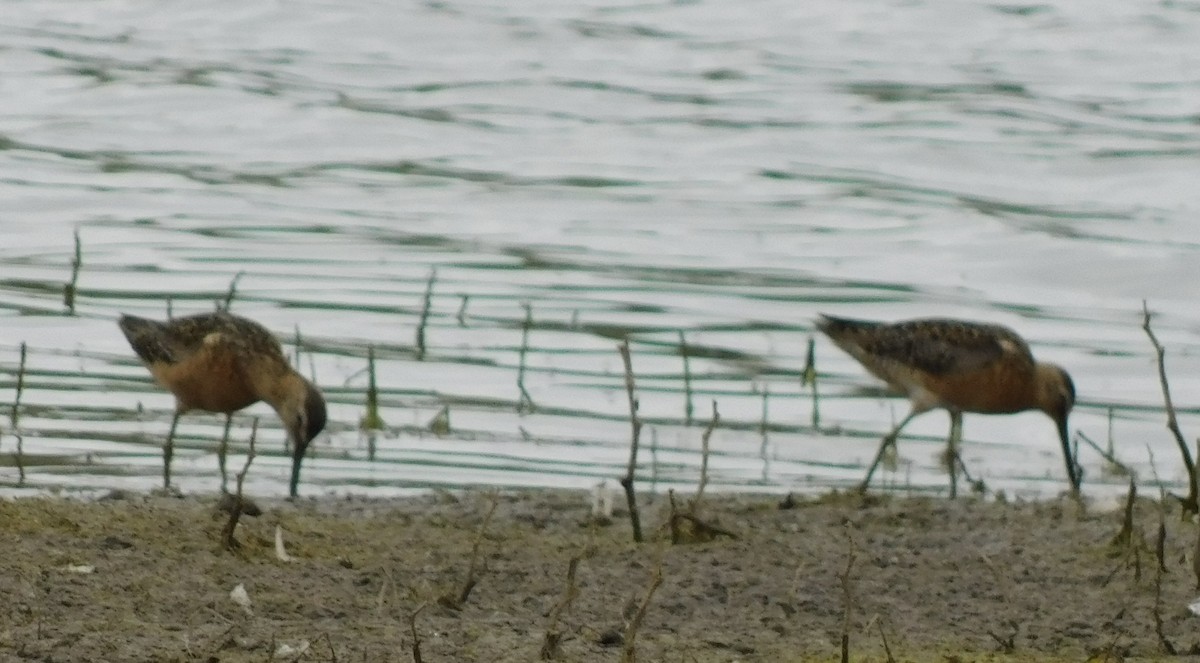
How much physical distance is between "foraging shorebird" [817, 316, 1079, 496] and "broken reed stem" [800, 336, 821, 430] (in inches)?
13.5

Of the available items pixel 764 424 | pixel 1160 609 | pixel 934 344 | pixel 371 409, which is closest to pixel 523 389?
pixel 371 409

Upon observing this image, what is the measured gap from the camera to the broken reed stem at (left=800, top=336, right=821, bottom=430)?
35.3 feet

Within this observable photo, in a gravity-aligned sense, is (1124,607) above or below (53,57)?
above

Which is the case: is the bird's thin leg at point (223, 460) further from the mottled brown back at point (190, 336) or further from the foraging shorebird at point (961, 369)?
the foraging shorebird at point (961, 369)

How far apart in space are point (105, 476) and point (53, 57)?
14.2 meters

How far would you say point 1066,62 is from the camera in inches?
931

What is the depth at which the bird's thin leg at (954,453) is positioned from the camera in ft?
29.9

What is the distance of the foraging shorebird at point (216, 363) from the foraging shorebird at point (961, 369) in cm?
248

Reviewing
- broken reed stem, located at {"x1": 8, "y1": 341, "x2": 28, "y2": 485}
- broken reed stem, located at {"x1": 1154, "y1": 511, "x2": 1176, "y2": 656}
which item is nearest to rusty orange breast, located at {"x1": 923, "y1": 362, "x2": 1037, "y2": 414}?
broken reed stem, located at {"x1": 1154, "y1": 511, "x2": 1176, "y2": 656}

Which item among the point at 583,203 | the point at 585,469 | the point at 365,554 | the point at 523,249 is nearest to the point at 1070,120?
the point at 583,203

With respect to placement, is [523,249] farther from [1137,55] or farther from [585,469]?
[1137,55]

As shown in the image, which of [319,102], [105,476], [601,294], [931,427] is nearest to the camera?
[105,476]

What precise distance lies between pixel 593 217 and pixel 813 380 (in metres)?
5.35

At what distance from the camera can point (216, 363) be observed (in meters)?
9.89
